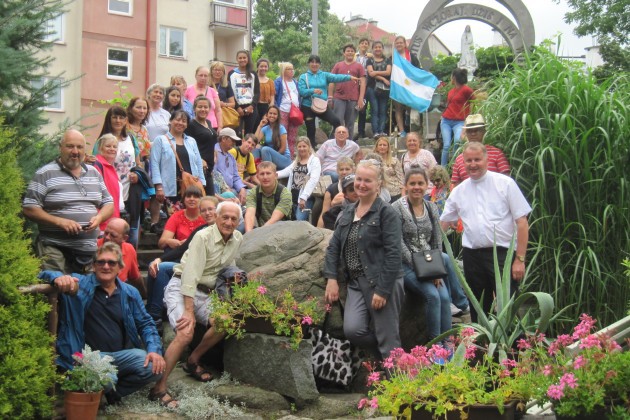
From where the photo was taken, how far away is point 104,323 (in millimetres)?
6316

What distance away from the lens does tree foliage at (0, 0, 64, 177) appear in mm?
6641

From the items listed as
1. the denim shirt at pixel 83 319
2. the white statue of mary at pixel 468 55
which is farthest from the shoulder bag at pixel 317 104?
the denim shirt at pixel 83 319

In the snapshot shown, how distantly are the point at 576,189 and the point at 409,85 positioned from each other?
338 inches

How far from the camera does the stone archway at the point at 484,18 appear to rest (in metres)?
17.8

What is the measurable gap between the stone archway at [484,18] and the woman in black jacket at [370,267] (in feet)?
37.5

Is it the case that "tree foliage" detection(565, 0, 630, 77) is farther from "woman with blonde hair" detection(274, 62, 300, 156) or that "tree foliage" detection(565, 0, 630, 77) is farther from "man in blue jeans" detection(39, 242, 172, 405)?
"man in blue jeans" detection(39, 242, 172, 405)

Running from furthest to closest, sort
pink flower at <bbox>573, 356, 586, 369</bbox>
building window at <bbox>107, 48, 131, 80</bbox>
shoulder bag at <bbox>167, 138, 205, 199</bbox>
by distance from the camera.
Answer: building window at <bbox>107, 48, 131, 80</bbox> → shoulder bag at <bbox>167, 138, 205, 199</bbox> → pink flower at <bbox>573, 356, 586, 369</bbox>

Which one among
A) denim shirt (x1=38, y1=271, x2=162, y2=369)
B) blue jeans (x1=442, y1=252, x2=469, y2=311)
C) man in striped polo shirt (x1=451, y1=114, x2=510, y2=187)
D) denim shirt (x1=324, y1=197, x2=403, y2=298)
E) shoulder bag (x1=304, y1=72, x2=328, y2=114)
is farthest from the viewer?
shoulder bag (x1=304, y1=72, x2=328, y2=114)

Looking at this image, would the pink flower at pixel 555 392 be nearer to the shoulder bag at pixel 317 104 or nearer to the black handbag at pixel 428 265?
the black handbag at pixel 428 265

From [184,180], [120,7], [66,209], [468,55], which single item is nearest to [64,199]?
[66,209]

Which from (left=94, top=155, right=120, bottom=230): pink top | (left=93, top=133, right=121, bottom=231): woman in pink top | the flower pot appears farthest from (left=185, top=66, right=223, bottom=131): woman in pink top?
the flower pot

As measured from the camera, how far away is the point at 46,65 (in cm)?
697

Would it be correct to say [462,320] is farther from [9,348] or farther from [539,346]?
[9,348]

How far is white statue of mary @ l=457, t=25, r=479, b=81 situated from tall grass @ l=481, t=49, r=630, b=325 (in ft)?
33.8
